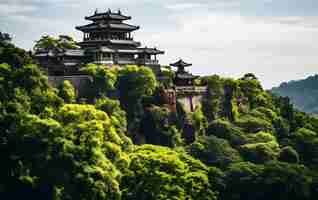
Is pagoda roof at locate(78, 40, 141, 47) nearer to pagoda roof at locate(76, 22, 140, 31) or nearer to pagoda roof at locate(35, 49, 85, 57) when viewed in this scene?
pagoda roof at locate(76, 22, 140, 31)

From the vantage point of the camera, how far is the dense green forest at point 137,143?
52719 mm

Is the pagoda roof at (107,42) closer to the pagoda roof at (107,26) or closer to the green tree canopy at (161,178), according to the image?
the pagoda roof at (107,26)

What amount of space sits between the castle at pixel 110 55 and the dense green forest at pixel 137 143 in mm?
2095

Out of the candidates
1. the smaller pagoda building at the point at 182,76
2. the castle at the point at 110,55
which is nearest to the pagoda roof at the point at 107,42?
the castle at the point at 110,55

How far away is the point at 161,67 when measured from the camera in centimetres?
8375

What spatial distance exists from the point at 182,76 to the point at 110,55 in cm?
776

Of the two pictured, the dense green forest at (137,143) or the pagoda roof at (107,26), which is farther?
the pagoda roof at (107,26)

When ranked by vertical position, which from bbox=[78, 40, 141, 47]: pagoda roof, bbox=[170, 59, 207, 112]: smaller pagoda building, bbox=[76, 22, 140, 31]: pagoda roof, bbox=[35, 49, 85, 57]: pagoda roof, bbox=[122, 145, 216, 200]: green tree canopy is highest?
bbox=[76, 22, 140, 31]: pagoda roof

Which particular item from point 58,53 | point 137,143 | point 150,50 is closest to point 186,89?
point 150,50

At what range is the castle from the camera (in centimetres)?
7238

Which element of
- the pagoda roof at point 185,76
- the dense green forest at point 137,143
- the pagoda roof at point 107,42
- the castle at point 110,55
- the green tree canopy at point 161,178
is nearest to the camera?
the dense green forest at point 137,143

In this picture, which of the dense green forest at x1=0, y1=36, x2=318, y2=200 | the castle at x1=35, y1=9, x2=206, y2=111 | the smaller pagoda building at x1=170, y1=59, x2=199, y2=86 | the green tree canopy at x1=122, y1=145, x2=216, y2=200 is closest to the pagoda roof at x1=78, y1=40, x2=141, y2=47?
the castle at x1=35, y1=9, x2=206, y2=111

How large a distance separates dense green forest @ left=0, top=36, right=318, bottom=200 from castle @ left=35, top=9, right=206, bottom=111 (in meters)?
2.10

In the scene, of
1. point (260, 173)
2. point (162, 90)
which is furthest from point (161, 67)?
point (260, 173)
